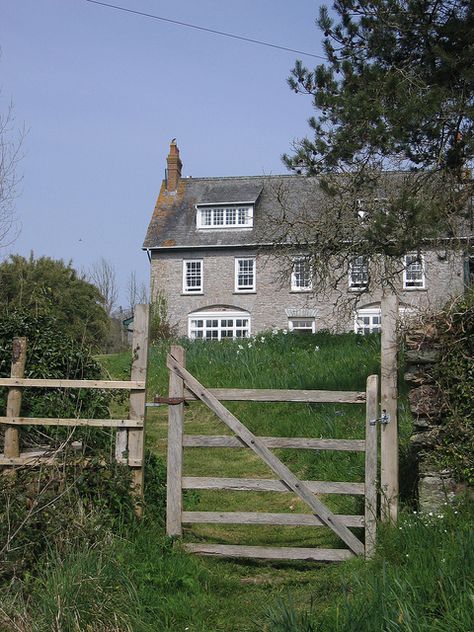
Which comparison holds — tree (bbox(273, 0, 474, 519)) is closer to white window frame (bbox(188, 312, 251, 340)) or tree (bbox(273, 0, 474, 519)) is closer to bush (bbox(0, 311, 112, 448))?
bush (bbox(0, 311, 112, 448))

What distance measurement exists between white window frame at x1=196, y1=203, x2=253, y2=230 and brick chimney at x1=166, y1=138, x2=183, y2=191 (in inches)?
112

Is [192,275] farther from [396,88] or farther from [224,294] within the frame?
[396,88]

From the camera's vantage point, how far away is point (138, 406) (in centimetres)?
606

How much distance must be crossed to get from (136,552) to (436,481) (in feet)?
7.90

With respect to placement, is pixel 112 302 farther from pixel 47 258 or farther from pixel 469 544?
pixel 469 544

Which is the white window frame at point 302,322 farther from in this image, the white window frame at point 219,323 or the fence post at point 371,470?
the fence post at point 371,470

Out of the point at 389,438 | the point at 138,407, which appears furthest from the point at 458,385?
the point at 138,407

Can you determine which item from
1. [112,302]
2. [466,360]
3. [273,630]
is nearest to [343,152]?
[466,360]

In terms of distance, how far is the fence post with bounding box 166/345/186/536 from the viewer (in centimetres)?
599

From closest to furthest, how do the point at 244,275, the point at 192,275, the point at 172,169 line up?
the point at 244,275 < the point at 192,275 < the point at 172,169

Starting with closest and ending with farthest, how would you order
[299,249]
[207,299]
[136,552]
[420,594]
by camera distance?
[420,594]
[136,552]
[299,249]
[207,299]

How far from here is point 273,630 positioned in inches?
144

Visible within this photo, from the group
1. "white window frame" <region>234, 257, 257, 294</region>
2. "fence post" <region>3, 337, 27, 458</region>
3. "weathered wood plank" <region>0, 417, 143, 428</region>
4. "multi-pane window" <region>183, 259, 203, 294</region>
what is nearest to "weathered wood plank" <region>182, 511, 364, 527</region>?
"weathered wood plank" <region>0, 417, 143, 428</region>

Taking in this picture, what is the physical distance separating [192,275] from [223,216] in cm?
334
